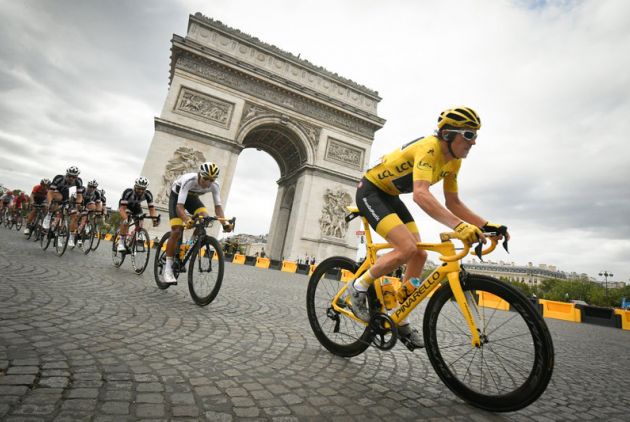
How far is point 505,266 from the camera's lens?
350 ft

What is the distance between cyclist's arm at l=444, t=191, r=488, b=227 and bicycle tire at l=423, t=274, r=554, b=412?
0.63 m

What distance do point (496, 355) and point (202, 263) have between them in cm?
352

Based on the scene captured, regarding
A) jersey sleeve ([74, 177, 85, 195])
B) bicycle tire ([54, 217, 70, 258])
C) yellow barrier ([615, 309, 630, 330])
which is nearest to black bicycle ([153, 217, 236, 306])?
bicycle tire ([54, 217, 70, 258])

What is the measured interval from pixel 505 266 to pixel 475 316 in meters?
124

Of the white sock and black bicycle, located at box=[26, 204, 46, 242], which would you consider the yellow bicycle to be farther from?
black bicycle, located at box=[26, 204, 46, 242]

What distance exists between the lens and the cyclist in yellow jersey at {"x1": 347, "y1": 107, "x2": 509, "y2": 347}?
7.37 feet

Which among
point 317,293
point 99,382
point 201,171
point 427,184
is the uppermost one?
point 201,171

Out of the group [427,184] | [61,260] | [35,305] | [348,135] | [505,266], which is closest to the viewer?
[427,184]

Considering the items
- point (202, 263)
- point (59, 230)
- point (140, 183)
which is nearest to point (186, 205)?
point (202, 263)

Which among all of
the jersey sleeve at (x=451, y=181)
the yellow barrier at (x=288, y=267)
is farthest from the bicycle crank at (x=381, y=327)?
the yellow barrier at (x=288, y=267)

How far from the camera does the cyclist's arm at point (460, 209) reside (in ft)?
8.39

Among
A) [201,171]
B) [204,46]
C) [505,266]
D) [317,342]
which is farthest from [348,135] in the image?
[505,266]

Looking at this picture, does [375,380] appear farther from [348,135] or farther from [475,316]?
[348,135]

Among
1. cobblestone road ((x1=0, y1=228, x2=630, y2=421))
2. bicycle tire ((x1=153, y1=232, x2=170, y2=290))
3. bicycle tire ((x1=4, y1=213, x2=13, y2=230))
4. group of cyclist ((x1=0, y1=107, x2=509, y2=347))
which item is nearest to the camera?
cobblestone road ((x1=0, y1=228, x2=630, y2=421))
